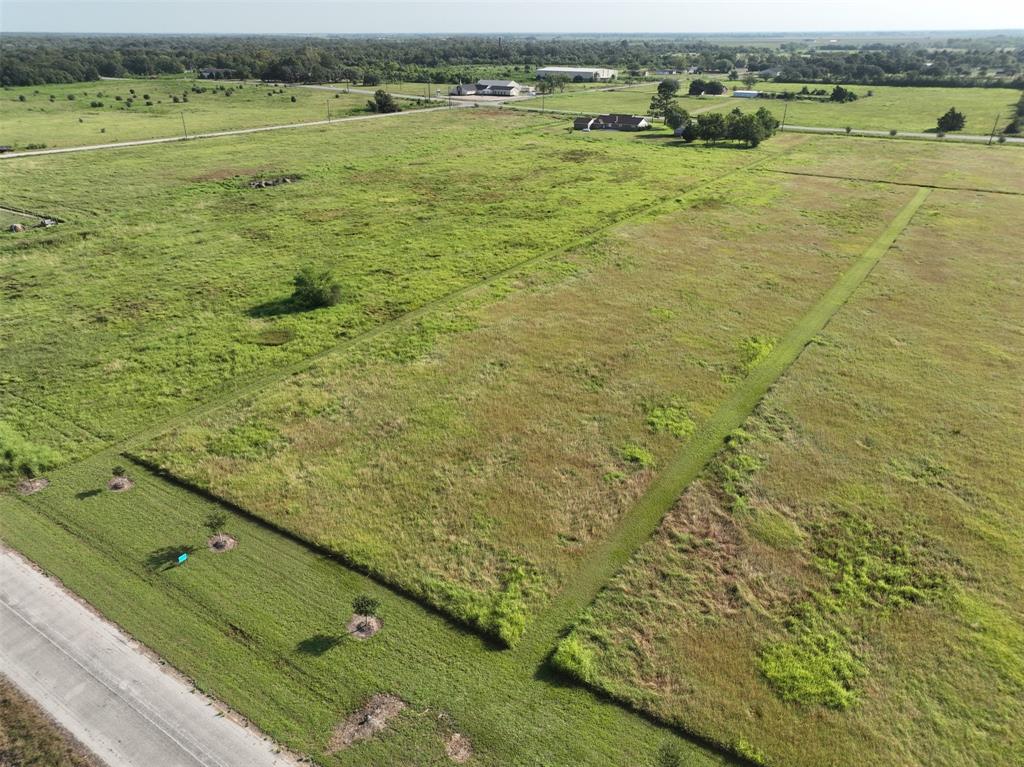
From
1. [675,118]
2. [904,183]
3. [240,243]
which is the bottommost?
[240,243]

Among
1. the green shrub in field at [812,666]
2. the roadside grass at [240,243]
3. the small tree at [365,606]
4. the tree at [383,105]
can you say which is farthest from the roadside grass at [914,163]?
the small tree at [365,606]

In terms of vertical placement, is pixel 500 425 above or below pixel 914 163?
below

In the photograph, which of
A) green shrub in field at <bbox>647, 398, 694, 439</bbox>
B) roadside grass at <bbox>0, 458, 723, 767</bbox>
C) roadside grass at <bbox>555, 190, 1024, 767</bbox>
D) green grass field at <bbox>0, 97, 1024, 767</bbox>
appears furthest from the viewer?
green shrub in field at <bbox>647, 398, 694, 439</bbox>

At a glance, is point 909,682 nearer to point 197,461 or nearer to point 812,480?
point 812,480

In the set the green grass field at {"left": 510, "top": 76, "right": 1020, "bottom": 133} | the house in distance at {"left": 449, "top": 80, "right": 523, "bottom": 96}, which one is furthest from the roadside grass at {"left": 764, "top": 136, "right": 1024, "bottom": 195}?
the house in distance at {"left": 449, "top": 80, "right": 523, "bottom": 96}

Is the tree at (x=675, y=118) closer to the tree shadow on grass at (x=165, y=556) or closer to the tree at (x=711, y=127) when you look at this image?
the tree at (x=711, y=127)

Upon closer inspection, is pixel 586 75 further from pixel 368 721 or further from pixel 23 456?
pixel 368 721

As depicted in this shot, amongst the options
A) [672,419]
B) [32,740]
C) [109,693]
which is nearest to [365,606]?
[109,693]

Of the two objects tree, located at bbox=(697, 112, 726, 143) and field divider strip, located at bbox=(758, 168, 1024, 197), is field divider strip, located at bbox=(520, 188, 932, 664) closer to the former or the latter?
field divider strip, located at bbox=(758, 168, 1024, 197)
